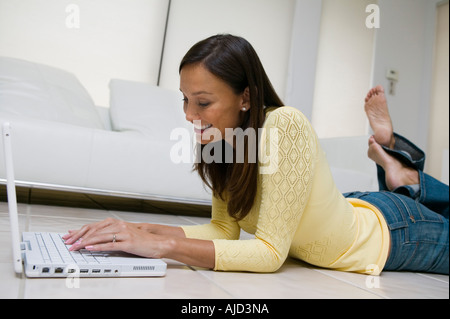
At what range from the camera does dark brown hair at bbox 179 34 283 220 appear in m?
0.95

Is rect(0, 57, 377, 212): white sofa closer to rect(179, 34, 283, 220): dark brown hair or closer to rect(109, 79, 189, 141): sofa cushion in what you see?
rect(109, 79, 189, 141): sofa cushion

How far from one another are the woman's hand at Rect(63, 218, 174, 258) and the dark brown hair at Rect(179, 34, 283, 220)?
0.23 m

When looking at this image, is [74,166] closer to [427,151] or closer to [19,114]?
[19,114]

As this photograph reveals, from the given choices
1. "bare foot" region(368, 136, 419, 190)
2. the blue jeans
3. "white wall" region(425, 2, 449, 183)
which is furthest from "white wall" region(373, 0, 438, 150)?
the blue jeans

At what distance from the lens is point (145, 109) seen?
2371mm

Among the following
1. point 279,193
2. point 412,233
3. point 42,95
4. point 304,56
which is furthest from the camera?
point 304,56

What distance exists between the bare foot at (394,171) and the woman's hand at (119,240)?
84 cm

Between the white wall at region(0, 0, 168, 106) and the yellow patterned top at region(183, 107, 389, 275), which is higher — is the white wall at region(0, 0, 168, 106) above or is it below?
above

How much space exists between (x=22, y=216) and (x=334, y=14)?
3.14 m

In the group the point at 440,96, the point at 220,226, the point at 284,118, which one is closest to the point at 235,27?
the point at 440,96

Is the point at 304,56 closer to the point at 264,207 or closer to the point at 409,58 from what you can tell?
the point at 409,58

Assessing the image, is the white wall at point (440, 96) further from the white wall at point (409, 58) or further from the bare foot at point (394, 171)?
the bare foot at point (394, 171)

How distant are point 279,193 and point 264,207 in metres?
0.05

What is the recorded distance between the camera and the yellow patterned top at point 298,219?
0.92 metres
